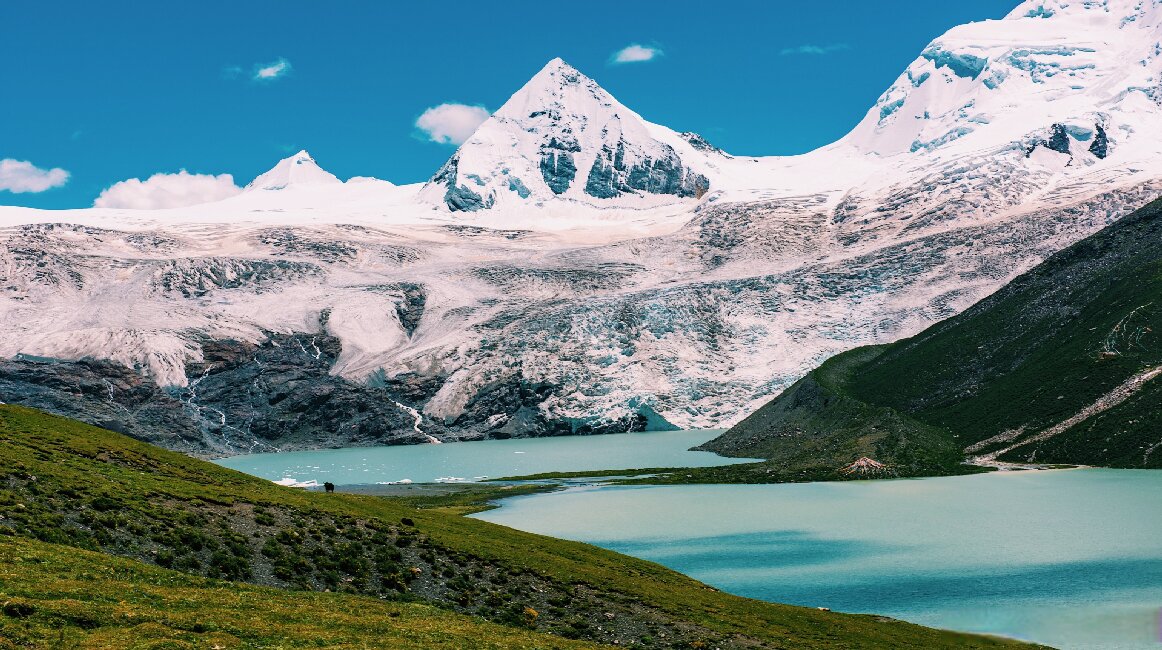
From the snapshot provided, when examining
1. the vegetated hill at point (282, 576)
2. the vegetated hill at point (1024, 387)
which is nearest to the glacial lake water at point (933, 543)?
the vegetated hill at point (282, 576)

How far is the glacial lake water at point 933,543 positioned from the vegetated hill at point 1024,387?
1367cm

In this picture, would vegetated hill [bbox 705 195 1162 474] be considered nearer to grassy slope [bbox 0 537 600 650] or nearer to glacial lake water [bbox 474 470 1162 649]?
glacial lake water [bbox 474 470 1162 649]

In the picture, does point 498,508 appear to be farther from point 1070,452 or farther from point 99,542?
point 99,542

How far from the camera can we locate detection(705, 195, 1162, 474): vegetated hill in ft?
428

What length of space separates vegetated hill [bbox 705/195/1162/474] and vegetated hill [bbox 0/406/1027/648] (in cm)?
8575

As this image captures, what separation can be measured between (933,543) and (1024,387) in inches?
3236

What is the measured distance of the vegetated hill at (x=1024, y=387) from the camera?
130500 millimetres

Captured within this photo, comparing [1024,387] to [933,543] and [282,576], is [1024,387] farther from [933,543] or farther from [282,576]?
[282,576]

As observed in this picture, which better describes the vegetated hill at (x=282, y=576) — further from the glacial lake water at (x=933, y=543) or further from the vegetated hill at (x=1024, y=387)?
the vegetated hill at (x=1024, y=387)

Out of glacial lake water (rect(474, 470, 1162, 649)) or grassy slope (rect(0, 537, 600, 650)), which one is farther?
glacial lake water (rect(474, 470, 1162, 649))

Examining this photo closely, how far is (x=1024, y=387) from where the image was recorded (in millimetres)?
148750

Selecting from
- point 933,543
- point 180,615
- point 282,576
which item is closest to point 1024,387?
point 933,543

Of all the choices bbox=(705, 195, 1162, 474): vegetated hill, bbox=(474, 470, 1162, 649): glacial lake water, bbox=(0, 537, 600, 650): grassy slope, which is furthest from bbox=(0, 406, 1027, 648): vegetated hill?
bbox=(705, 195, 1162, 474): vegetated hill

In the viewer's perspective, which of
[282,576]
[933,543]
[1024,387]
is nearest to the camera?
[282,576]
